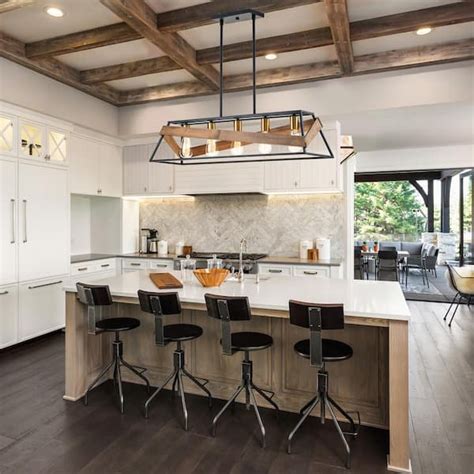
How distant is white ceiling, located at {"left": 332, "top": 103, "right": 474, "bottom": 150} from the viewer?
14.3ft

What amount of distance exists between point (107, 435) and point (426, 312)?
16.8ft

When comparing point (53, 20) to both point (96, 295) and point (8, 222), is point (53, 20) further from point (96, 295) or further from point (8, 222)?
point (96, 295)

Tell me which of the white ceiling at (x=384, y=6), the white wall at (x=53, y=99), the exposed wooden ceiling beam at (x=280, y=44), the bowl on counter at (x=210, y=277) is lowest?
the bowl on counter at (x=210, y=277)

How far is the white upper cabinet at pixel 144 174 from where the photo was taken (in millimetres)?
5691

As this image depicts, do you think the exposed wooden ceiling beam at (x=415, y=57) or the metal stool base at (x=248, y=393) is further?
the exposed wooden ceiling beam at (x=415, y=57)

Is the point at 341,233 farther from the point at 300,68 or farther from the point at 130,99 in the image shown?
the point at 130,99

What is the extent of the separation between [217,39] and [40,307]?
3.48 meters

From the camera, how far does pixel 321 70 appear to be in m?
4.21

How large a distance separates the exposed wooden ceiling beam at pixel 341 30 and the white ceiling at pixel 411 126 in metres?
0.67

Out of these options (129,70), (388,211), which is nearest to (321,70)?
(129,70)

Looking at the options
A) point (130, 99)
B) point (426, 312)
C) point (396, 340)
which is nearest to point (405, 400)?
point (396, 340)

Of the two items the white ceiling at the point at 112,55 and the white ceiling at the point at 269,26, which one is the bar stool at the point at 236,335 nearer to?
the white ceiling at the point at 269,26

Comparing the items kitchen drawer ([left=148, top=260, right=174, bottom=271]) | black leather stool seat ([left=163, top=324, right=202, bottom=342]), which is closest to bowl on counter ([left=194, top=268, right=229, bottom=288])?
black leather stool seat ([left=163, top=324, right=202, bottom=342])

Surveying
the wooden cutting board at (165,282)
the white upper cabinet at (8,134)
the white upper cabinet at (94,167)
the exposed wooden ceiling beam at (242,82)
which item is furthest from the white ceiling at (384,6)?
the white upper cabinet at (94,167)
